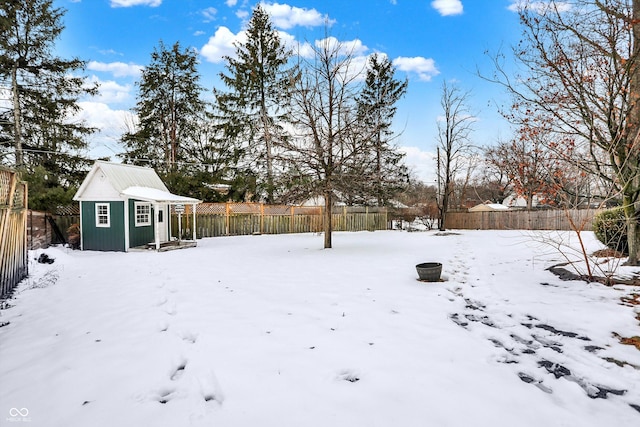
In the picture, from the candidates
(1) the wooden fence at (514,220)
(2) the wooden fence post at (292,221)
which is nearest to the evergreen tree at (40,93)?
(2) the wooden fence post at (292,221)

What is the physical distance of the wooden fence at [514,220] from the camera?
18.7 meters

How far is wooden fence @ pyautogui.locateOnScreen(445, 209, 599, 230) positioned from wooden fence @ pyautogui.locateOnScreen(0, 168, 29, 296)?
20.5 metres

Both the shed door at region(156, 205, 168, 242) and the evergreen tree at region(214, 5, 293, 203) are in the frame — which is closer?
the shed door at region(156, 205, 168, 242)

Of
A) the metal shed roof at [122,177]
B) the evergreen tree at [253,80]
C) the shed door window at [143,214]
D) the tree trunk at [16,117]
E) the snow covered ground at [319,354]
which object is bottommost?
the snow covered ground at [319,354]

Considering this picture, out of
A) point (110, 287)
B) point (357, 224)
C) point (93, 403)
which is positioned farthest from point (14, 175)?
point (357, 224)

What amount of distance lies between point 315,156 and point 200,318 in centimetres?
670

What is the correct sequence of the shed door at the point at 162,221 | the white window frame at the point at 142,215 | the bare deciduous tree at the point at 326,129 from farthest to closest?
the shed door at the point at 162,221, the white window frame at the point at 142,215, the bare deciduous tree at the point at 326,129

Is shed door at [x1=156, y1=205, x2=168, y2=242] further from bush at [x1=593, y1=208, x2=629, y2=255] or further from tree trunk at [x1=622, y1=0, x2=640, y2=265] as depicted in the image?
bush at [x1=593, y1=208, x2=629, y2=255]

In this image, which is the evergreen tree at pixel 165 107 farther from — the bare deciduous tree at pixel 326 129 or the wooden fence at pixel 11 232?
the wooden fence at pixel 11 232

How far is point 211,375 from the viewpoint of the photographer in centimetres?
256

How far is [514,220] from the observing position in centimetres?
2120

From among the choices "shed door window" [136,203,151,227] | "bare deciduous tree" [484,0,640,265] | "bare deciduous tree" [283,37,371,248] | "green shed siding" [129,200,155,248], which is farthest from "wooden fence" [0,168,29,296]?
"bare deciduous tree" [484,0,640,265]

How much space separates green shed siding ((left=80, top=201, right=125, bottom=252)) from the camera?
11.1 meters

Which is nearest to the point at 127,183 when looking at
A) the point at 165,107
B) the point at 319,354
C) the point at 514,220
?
the point at 165,107
